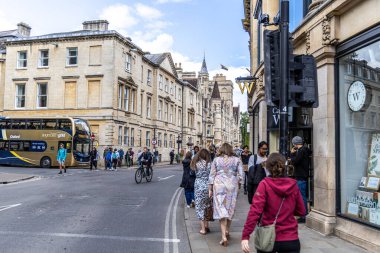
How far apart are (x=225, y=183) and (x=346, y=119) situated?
2664 millimetres

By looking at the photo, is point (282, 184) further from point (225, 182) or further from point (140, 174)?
point (140, 174)

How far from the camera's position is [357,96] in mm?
6840

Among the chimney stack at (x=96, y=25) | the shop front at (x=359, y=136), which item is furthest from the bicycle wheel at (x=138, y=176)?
the chimney stack at (x=96, y=25)

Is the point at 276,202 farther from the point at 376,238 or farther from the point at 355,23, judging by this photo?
the point at 355,23

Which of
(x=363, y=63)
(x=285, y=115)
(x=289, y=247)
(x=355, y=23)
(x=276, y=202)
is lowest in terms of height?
(x=289, y=247)

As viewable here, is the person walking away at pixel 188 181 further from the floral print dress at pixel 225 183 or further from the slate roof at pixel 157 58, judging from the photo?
the slate roof at pixel 157 58

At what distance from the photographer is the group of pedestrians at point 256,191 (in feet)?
11.5

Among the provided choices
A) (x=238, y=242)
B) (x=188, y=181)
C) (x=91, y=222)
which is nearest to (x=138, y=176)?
(x=188, y=181)

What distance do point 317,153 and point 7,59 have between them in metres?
38.2

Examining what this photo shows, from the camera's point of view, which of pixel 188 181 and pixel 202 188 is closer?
pixel 202 188

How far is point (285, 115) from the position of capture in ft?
15.9

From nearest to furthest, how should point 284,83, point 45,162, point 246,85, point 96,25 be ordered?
1. point 284,83
2. point 246,85
3. point 45,162
4. point 96,25

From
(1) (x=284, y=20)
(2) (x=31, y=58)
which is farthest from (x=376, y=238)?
(2) (x=31, y=58)

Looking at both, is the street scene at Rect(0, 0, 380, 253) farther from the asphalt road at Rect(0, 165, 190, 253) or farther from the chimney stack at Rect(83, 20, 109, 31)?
the chimney stack at Rect(83, 20, 109, 31)
